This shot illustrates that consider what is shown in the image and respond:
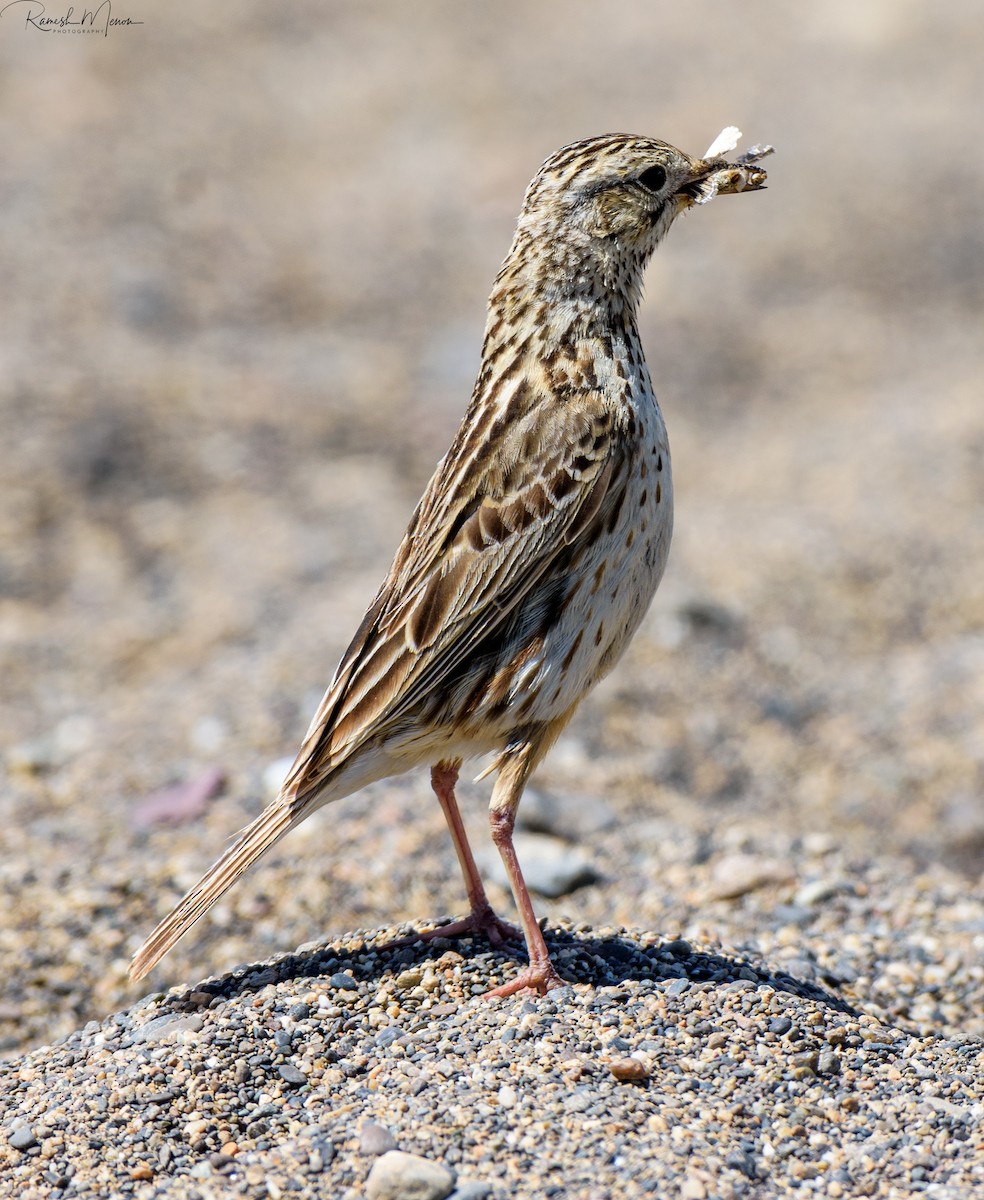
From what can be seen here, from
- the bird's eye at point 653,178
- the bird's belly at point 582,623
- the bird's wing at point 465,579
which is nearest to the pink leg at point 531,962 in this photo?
the bird's belly at point 582,623

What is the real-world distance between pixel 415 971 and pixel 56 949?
1.78 m

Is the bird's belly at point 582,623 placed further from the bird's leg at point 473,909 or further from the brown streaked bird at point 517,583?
the bird's leg at point 473,909

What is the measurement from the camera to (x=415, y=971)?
4.52 metres

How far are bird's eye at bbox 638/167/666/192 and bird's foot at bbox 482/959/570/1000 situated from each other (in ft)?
8.06

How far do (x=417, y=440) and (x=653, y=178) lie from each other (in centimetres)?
598

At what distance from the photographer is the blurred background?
6.39m

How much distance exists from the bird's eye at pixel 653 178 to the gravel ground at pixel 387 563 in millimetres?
2412

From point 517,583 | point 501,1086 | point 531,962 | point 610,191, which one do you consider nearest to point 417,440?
point 610,191

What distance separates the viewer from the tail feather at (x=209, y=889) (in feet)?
14.1

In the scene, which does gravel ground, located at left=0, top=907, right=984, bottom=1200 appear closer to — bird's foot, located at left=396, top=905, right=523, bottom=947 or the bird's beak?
bird's foot, located at left=396, top=905, right=523, bottom=947

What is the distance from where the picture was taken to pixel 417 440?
1075cm

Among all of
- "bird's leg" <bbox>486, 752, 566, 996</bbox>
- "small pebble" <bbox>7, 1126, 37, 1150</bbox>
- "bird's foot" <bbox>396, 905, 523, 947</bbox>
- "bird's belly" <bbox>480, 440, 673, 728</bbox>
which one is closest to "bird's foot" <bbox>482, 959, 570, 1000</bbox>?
"bird's leg" <bbox>486, 752, 566, 996</bbox>

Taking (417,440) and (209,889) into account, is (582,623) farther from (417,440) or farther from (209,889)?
(417,440)

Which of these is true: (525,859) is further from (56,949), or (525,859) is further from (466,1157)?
(466,1157)
